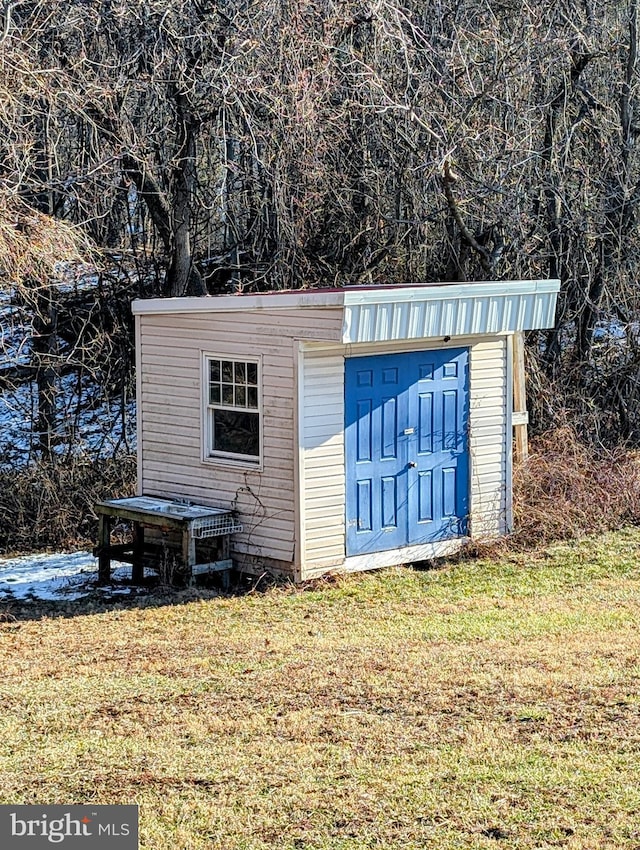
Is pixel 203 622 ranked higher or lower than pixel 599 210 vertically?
lower

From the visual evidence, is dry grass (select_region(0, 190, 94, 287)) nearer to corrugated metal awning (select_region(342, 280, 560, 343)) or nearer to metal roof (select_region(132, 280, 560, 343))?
metal roof (select_region(132, 280, 560, 343))

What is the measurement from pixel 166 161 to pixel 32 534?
209 inches

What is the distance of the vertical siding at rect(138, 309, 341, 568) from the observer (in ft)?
38.6

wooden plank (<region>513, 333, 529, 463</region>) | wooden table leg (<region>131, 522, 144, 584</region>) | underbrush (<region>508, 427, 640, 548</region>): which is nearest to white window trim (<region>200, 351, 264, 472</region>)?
wooden table leg (<region>131, 522, 144, 584</region>)

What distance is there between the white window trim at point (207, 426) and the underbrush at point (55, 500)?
7.48 ft

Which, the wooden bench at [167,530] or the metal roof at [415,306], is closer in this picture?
the metal roof at [415,306]

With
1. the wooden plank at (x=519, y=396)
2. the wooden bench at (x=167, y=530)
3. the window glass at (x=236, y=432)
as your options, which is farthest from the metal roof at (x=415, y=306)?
the wooden bench at (x=167, y=530)

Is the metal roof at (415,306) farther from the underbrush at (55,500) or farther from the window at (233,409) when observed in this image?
the underbrush at (55,500)

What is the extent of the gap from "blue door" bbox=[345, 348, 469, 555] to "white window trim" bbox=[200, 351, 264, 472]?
0.82 metres

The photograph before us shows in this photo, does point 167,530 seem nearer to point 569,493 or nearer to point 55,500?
point 55,500

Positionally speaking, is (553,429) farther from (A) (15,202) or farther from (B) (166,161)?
(A) (15,202)

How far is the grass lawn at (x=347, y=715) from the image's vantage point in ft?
20.3

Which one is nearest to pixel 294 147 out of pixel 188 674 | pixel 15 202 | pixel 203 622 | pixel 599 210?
pixel 599 210

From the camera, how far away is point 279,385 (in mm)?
11836
